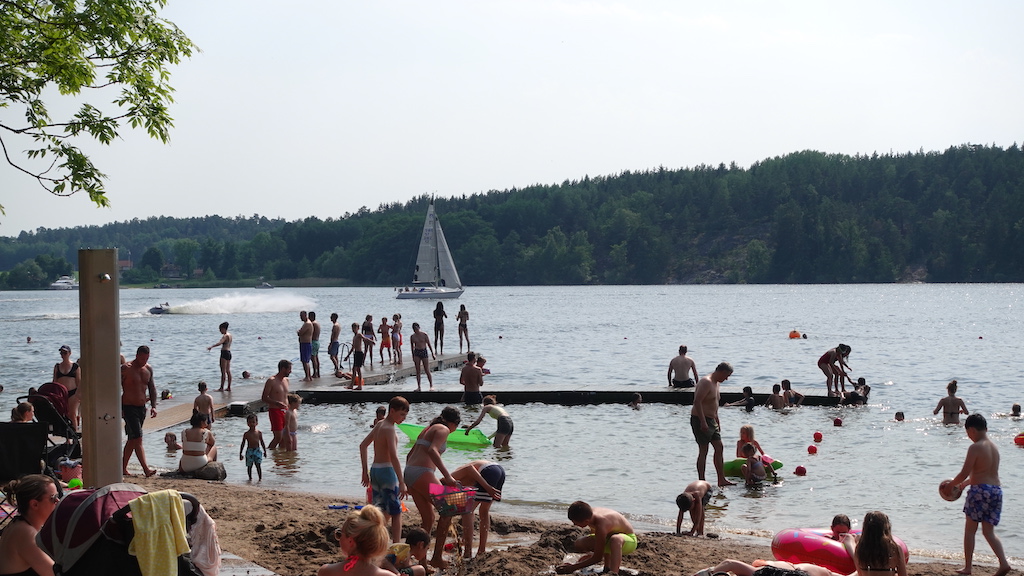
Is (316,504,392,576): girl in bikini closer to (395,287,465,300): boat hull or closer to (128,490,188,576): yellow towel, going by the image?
(128,490,188,576): yellow towel

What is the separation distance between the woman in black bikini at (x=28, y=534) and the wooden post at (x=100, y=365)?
4.34ft

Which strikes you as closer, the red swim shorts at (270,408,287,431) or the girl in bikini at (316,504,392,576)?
the girl in bikini at (316,504,392,576)

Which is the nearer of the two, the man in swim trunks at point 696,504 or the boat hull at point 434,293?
the man in swim trunks at point 696,504

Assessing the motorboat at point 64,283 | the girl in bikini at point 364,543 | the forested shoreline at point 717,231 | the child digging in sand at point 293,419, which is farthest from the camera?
the motorboat at point 64,283

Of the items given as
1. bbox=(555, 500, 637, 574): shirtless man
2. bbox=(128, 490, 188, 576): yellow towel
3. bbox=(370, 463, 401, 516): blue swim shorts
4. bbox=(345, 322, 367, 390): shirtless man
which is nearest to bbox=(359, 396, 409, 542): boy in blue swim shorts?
bbox=(370, 463, 401, 516): blue swim shorts

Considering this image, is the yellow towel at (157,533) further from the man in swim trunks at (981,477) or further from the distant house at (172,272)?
the distant house at (172,272)

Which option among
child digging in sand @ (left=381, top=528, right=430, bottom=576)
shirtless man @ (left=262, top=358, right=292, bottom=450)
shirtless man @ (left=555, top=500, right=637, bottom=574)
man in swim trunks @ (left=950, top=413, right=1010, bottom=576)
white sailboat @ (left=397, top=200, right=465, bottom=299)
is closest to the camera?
child digging in sand @ (left=381, top=528, right=430, bottom=576)

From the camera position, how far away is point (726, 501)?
12.2 metres

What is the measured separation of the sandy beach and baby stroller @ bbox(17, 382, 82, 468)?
137 centimetres

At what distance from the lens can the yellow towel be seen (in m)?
5.21

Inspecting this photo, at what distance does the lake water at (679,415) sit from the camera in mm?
12367

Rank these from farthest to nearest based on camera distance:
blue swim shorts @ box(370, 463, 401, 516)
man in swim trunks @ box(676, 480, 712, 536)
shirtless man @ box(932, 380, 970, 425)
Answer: shirtless man @ box(932, 380, 970, 425)
man in swim trunks @ box(676, 480, 712, 536)
blue swim shorts @ box(370, 463, 401, 516)

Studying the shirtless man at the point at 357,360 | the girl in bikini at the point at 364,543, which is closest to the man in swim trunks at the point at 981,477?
the girl in bikini at the point at 364,543

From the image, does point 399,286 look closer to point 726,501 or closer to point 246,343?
point 246,343
